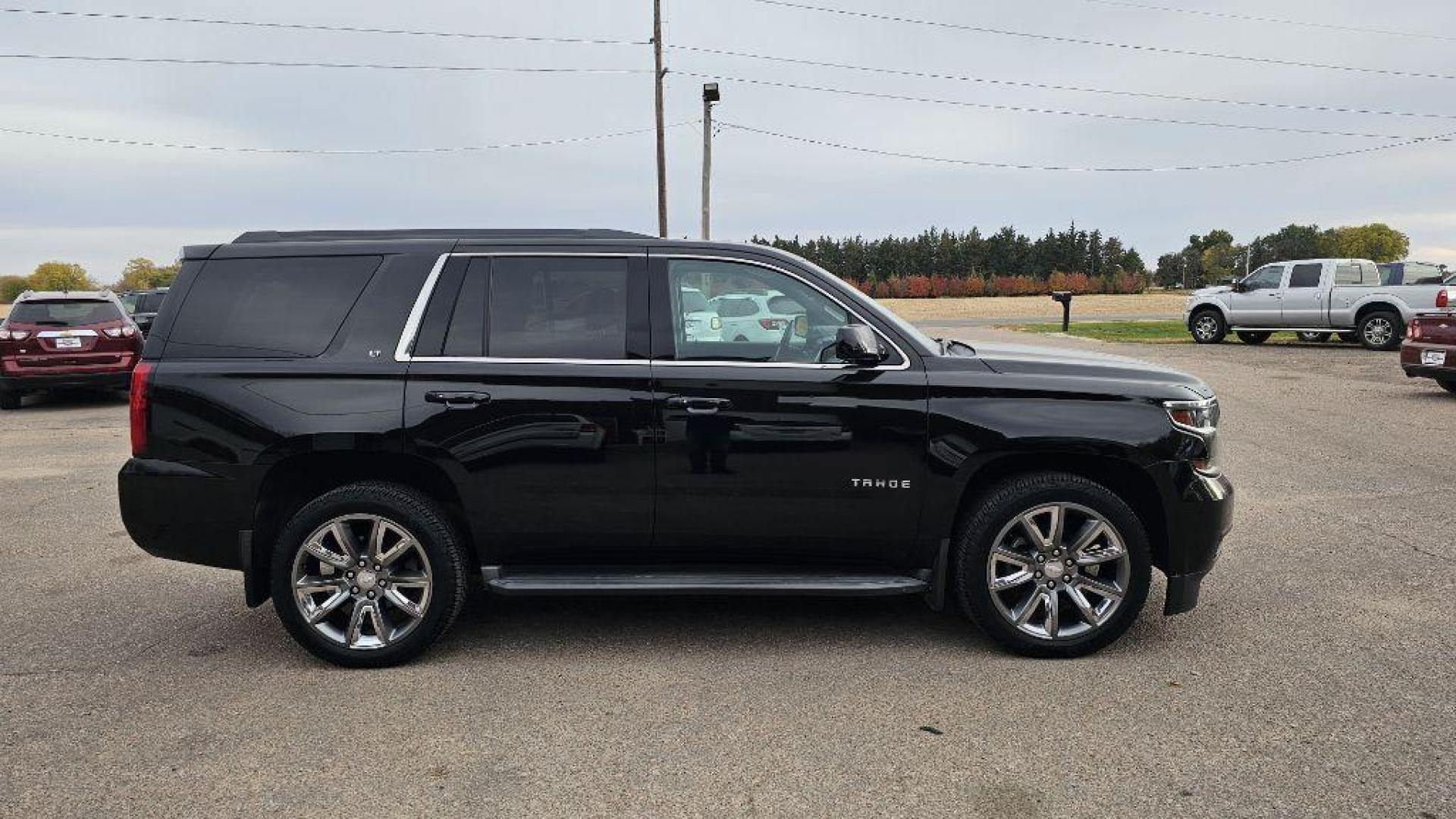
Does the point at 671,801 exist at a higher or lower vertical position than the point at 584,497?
lower

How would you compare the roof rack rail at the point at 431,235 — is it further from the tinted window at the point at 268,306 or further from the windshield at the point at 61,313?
the windshield at the point at 61,313

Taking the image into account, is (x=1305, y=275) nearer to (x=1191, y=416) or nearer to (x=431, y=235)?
(x=1191, y=416)

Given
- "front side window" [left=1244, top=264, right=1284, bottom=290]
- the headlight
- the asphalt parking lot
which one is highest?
"front side window" [left=1244, top=264, right=1284, bottom=290]

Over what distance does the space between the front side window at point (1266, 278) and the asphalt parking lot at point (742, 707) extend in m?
18.1

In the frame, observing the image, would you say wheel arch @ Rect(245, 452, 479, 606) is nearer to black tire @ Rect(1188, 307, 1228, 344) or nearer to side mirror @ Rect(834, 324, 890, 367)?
side mirror @ Rect(834, 324, 890, 367)

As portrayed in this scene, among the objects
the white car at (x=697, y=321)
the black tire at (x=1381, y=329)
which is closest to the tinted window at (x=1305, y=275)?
the black tire at (x=1381, y=329)

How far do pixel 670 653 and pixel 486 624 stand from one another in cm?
102

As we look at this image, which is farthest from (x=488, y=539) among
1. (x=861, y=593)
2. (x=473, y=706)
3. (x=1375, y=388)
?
(x=1375, y=388)

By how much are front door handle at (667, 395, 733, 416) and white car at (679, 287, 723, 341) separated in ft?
0.94

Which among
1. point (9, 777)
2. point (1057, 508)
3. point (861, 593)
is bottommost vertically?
point (9, 777)

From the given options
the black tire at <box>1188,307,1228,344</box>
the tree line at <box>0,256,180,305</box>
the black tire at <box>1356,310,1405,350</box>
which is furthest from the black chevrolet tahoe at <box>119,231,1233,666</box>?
the tree line at <box>0,256,180,305</box>

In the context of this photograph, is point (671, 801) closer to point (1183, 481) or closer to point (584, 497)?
point (584, 497)

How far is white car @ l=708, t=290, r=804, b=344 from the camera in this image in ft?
14.4

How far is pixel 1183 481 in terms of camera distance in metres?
4.37
